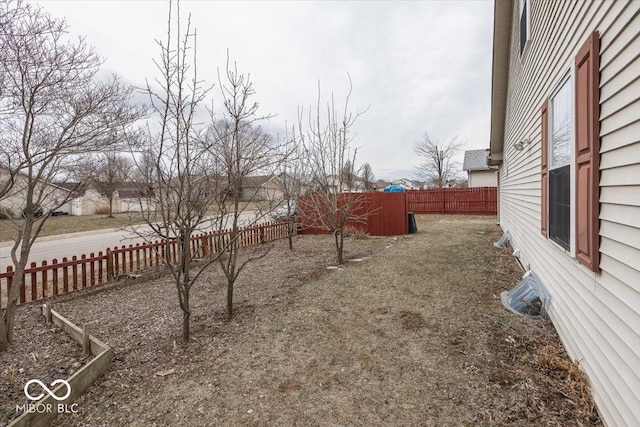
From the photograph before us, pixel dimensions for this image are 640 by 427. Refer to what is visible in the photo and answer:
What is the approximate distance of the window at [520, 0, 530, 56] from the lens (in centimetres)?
485

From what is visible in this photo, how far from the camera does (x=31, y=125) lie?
9.91 feet

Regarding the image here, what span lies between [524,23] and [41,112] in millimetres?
7095

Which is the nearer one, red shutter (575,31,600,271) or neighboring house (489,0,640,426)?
neighboring house (489,0,640,426)

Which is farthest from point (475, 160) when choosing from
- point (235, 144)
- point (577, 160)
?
point (235, 144)

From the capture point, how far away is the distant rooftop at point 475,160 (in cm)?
2127

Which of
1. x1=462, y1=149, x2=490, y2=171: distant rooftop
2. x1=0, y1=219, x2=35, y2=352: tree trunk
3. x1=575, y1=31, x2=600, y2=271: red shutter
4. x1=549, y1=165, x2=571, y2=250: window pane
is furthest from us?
x1=462, y1=149, x2=490, y2=171: distant rooftop

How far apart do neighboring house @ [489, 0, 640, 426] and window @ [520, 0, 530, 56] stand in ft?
3.89

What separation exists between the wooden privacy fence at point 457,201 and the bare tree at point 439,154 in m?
18.2

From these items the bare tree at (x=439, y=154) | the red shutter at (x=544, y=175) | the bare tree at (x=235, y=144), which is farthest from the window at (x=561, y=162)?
the bare tree at (x=439, y=154)

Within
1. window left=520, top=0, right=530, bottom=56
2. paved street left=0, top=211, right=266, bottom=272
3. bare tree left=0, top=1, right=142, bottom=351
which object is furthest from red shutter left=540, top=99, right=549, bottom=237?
paved street left=0, top=211, right=266, bottom=272

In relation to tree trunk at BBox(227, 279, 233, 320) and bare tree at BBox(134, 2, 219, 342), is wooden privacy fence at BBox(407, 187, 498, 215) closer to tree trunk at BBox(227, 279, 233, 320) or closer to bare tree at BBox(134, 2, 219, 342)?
tree trunk at BBox(227, 279, 233, 320)

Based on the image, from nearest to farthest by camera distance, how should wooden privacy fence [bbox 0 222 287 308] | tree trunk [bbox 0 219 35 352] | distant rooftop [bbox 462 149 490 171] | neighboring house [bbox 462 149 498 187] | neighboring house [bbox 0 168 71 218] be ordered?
tree trunk [bbox 0 219 35 352] → neighboring house [bbox 0 168 71 218] → wooden privacy fence [bbox 0 222 287 308] → neighboring house [bbox 462 149 498 187] → distant rooftop [bbox 462 149 490 171]

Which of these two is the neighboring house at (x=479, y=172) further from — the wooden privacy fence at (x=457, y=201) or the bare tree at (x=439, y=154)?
the bare tree at (x=439, y=154)

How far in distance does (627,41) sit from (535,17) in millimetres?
3570
